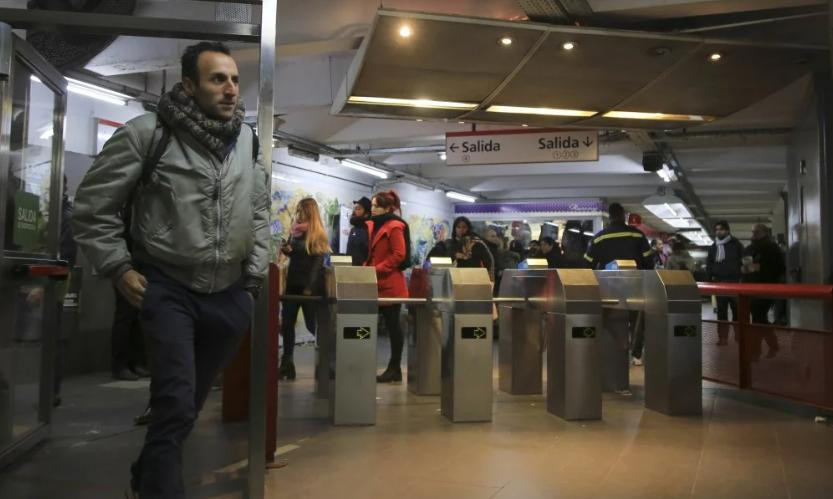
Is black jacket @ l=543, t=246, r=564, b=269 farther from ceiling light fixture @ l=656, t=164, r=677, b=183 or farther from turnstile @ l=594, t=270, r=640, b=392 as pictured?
turnstile @ l=594, t=270, r=640, b=392

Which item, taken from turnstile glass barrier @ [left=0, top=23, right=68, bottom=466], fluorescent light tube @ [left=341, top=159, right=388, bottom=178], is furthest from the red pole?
fluorescent light tube @ [left=341, top=159, right=388, bottom=178]

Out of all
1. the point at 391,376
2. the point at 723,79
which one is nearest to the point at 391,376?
the point at 391,376

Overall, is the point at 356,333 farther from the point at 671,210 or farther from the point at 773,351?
the point at 671,210

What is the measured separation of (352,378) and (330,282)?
0.86 meters

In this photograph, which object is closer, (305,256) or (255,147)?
(255,147)

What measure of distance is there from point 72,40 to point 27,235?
2570mm

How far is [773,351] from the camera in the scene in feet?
17.2

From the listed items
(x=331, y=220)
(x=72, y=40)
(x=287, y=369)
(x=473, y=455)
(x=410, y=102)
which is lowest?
(x=473, y=455)

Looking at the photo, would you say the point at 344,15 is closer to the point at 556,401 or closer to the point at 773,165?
the point at 556,401

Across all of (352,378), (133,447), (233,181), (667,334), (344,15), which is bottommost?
(133,447)

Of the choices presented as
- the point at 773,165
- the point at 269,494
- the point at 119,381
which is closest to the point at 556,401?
the point at 269,494

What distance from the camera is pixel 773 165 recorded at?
12.6m

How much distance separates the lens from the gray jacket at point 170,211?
222 centimetres

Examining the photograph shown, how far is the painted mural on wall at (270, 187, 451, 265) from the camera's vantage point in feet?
32.2
